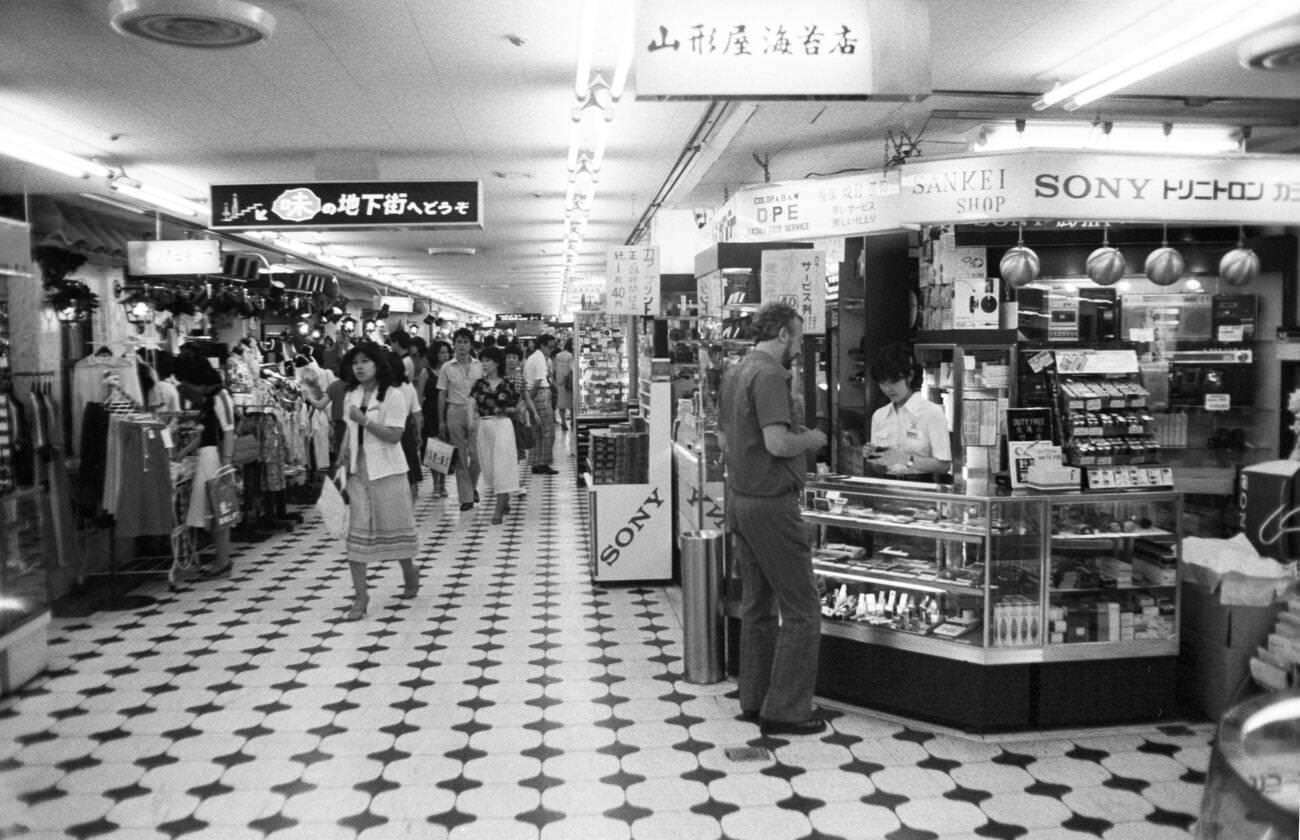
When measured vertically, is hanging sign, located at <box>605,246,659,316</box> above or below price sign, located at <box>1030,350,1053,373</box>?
above

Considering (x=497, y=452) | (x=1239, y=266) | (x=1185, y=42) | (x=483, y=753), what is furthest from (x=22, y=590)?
(x=1239, y=266)

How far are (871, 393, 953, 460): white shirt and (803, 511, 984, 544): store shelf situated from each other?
64 centimetres

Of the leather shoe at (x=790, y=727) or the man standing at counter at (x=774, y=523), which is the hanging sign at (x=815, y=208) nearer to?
the man standing at counter at (x=774, y=523)

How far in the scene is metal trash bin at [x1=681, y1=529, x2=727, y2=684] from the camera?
5.04m

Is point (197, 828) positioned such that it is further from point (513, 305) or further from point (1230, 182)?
point (513, 305)

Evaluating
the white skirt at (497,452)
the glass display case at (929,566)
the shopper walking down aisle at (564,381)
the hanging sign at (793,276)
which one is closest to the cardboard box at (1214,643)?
the glass display case at (929,566)

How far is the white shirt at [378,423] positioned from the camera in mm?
6270

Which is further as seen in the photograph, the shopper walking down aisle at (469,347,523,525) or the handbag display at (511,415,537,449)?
the handbag display at (511,415,537,449)

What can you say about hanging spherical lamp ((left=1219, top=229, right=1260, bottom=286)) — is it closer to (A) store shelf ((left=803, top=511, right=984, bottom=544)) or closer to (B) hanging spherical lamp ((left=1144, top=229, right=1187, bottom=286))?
(B) hanging spherical lamp ((left=1144, top=229, right=1187, bottom=286))

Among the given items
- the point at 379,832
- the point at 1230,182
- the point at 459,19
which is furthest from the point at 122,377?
the point at 1230,182

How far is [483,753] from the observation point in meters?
4.28

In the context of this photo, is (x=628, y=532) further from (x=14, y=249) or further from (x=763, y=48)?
(x=14, y=249)

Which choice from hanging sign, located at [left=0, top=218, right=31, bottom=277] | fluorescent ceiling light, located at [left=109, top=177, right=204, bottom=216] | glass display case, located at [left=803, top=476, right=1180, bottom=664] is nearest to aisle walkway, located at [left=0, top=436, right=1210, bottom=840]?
glass display case, located at [left=803, top=476, right=1180, bottom=664]

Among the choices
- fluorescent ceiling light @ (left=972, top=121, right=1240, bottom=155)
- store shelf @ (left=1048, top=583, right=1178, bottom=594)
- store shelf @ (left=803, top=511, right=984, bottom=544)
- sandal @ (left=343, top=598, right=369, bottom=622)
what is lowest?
sandal @ (left=343, top=598, right=369, bottom=622)
